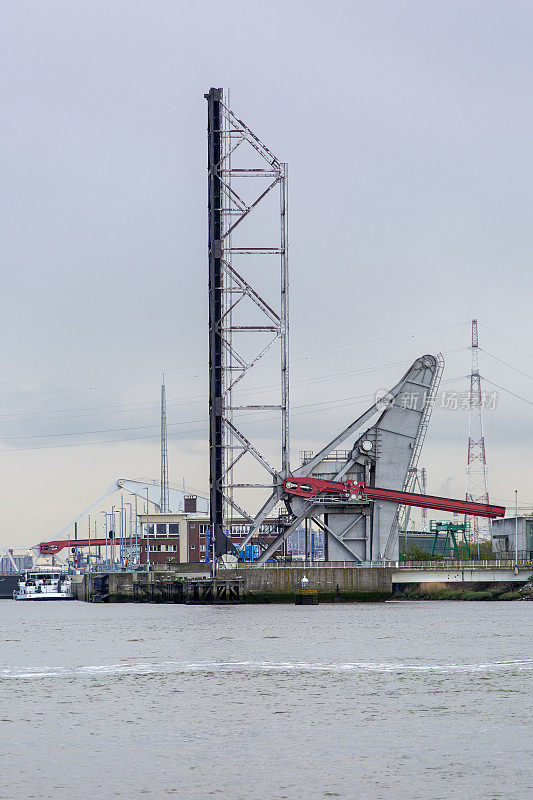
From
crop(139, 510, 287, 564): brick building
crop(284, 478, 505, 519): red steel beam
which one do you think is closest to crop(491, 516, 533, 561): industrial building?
crop(284, 478, 505, 519): red steel beam

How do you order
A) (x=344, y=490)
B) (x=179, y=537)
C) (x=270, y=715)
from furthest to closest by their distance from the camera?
(x=179, y=537) → (x=344, y=490) → (x=270, y=715)

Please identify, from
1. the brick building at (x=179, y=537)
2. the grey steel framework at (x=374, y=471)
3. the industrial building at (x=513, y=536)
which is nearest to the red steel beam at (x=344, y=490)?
the grey steel framework at (x=374, y=471)

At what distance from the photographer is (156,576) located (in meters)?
92.8

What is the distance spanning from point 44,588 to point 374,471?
49.0m

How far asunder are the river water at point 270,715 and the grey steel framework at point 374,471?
2885cm

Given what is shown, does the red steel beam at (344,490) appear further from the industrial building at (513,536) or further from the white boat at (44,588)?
the white boat at (44,588)

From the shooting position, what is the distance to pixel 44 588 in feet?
395

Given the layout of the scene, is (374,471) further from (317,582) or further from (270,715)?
(270,715)

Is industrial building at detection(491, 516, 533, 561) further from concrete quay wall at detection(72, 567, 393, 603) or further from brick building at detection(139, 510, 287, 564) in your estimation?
brick building at detection(139, 510, 287, 564)

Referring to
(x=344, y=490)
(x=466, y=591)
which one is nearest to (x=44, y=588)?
(x=466, y=591)

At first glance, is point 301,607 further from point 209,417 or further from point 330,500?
point 209,417

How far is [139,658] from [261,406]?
4092cm

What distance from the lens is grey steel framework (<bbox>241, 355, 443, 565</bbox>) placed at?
82.6 m

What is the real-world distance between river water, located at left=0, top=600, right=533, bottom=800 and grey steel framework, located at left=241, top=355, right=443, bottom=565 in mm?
28848
